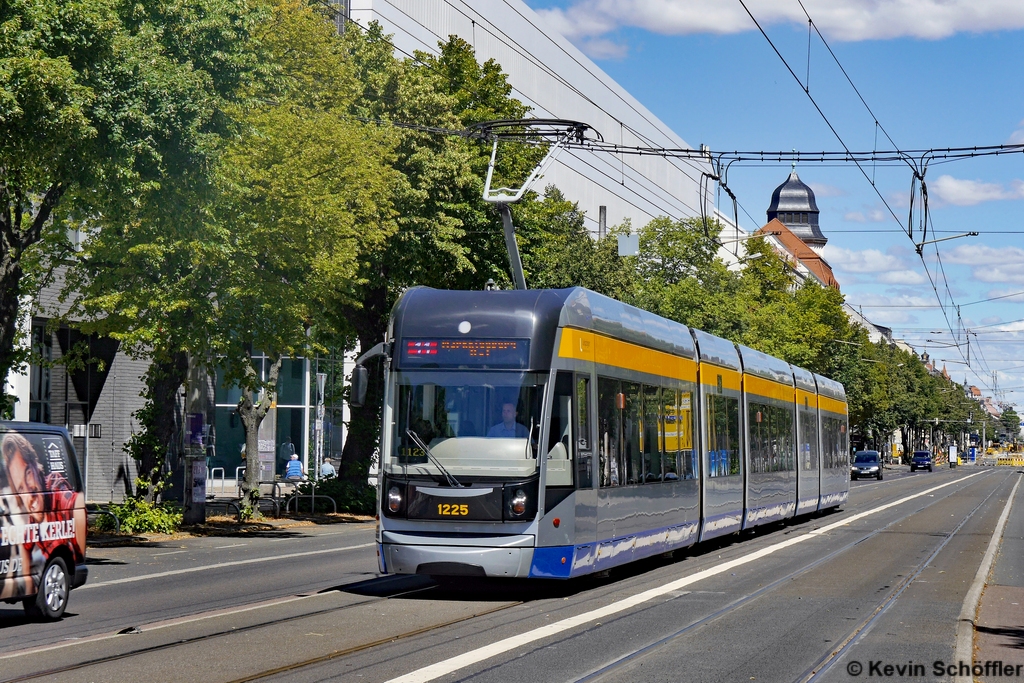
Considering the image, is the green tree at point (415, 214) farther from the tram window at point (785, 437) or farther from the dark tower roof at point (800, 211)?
the dark tower roof at point (800, 211)

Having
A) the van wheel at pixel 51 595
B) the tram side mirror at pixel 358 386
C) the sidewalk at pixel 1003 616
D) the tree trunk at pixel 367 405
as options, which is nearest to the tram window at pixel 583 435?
the tram side mirror at pixel 358 386

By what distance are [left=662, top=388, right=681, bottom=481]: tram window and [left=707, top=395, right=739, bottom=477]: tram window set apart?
211 cm

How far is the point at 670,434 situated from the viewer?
1784cm

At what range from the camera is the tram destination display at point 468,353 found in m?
13.7

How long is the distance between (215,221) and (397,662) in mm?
12675

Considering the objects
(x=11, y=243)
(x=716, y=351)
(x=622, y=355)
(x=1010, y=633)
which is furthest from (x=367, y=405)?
(x=1010, y=633)

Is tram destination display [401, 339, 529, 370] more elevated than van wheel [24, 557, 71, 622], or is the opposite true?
tram destination display [401, 339, 529, 370]

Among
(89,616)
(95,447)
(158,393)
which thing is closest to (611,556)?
(89,616)

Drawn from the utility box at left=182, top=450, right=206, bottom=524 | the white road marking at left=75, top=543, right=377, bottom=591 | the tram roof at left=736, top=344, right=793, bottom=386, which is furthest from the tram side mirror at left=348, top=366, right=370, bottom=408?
the utility box at left=182, top=450, right=206, bottom=524

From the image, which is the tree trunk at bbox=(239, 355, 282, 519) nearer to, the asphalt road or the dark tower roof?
the asphalt road

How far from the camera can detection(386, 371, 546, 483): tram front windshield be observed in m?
13.4

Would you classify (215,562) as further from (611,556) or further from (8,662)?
(8,662)

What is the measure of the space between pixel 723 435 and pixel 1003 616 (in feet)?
27.3

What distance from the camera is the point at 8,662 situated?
383 inches
